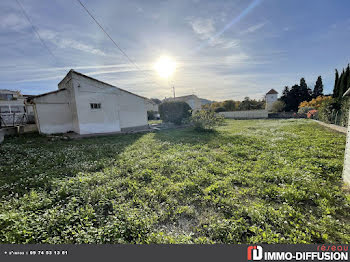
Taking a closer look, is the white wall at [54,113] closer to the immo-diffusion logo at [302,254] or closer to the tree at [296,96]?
the immo-diffusion logo at [302,254]

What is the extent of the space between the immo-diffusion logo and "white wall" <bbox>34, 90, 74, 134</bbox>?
15.6 meters

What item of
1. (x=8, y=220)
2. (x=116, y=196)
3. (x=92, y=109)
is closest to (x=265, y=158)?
(x=116, y=196)

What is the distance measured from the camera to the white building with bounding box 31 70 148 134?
459 inches

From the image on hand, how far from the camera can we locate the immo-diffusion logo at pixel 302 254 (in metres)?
1.92

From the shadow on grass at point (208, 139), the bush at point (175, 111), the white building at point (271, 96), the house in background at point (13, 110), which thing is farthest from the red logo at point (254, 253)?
the white building at point (271, 96)

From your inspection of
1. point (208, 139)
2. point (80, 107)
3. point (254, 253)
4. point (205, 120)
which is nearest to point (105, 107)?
point (80, 107)

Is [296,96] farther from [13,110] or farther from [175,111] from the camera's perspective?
[13,110]

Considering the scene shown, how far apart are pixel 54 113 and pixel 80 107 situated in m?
2.66

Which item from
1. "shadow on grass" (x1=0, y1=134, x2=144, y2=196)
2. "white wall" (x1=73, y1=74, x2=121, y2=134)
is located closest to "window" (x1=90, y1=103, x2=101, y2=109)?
"white wall" (x1=73, y1=74, x2=121, y2=134)

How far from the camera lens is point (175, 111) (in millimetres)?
17500

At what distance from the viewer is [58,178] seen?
4.07 m

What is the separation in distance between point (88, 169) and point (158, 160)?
2.41 metres

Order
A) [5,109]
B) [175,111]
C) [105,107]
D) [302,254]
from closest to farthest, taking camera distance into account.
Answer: [302,254] < [105,107] < [175,111] < [5,109]

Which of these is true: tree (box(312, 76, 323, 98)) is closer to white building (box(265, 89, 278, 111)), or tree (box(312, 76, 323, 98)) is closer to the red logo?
white building (box(265, 89, 278, 111))
